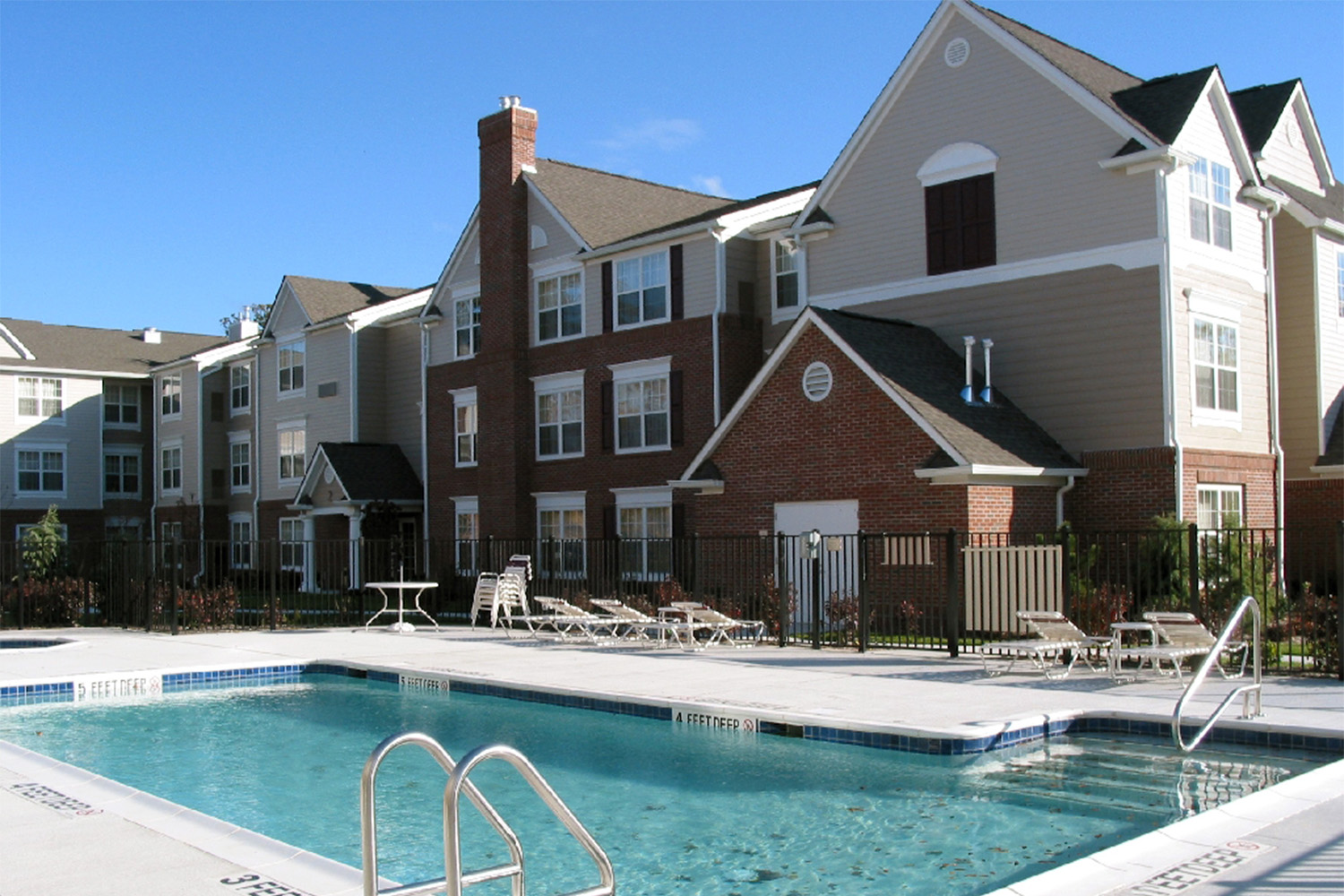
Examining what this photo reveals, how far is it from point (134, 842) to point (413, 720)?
6421 millimetres

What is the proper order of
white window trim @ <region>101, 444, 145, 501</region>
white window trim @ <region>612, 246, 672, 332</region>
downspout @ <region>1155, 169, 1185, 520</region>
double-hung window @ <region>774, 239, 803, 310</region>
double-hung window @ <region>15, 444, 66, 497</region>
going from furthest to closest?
white window trim @ <region>101, 444, 145, 501</region> → double-hung window @ <region>15, 444, 66, 497</region> → white window trim @ <region>612, 246, 672, 332</region> → double-hung window @ <region>774, 239, 803, 310</region> → downspout @ <region>1155, 169, 1185, 520</region>

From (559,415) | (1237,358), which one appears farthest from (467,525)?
(1237,358)

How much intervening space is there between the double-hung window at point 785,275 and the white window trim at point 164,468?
2920 centimetres

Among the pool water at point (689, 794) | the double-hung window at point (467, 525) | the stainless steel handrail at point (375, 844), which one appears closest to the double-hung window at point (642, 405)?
the double-hung window at point (467, 525)

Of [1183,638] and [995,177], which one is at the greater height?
[995,177]

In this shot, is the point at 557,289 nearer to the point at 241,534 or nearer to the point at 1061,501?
the point at 1061,501

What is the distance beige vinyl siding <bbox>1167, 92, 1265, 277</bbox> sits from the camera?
2162 cm

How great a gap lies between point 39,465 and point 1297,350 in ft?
144

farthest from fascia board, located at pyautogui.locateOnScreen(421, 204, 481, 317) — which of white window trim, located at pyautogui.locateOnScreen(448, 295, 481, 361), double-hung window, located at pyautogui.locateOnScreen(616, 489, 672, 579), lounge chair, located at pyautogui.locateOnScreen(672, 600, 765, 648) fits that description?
lounge chair, located at pyautogui.locateOnScreen(672, 600, 765, 648)

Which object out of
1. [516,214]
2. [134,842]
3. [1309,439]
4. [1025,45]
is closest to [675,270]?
[516,214]

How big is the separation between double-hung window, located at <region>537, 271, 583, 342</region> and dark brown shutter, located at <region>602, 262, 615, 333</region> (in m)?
0.77

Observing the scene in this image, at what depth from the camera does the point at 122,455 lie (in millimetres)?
51875

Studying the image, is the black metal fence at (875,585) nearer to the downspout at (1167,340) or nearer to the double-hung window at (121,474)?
the downspout at (1167,340)

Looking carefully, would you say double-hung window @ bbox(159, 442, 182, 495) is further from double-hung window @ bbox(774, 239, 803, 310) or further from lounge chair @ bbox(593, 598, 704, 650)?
lounge chair @ bbox(593, 598, 704, 650)
